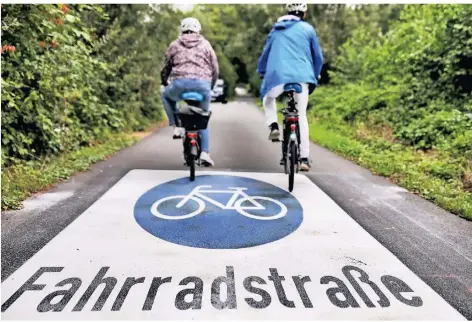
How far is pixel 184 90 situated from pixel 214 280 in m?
3.62

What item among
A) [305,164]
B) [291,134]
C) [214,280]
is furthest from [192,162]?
[214,280]

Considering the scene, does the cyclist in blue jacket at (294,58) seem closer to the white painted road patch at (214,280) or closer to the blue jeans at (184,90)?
the blue jeans at (184,90)

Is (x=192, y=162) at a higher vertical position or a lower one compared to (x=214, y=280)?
higher

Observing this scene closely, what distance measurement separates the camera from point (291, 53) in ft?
19.4

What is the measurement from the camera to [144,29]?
12.9 metres

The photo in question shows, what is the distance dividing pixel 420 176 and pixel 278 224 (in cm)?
338

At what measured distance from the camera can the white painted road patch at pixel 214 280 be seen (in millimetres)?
2725

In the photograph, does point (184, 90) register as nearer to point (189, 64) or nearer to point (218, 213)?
point (189, 64)

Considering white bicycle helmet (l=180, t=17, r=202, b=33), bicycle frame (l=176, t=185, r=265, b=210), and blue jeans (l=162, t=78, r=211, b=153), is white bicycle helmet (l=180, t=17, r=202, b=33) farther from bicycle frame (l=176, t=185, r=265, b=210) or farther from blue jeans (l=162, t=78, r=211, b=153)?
bicycle frame (l=176, t=185, r=265, b=210)

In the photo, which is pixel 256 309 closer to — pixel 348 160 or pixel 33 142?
pixel 33 142

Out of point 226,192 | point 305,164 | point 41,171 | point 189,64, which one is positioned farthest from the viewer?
point 305,164

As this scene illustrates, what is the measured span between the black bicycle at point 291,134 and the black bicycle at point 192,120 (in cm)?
120

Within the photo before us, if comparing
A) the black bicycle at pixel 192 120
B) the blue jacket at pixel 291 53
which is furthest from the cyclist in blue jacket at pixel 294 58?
the black bicycle at pixel 192 120

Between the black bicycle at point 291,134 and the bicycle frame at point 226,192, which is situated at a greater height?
the black bicycle at point 291,134
